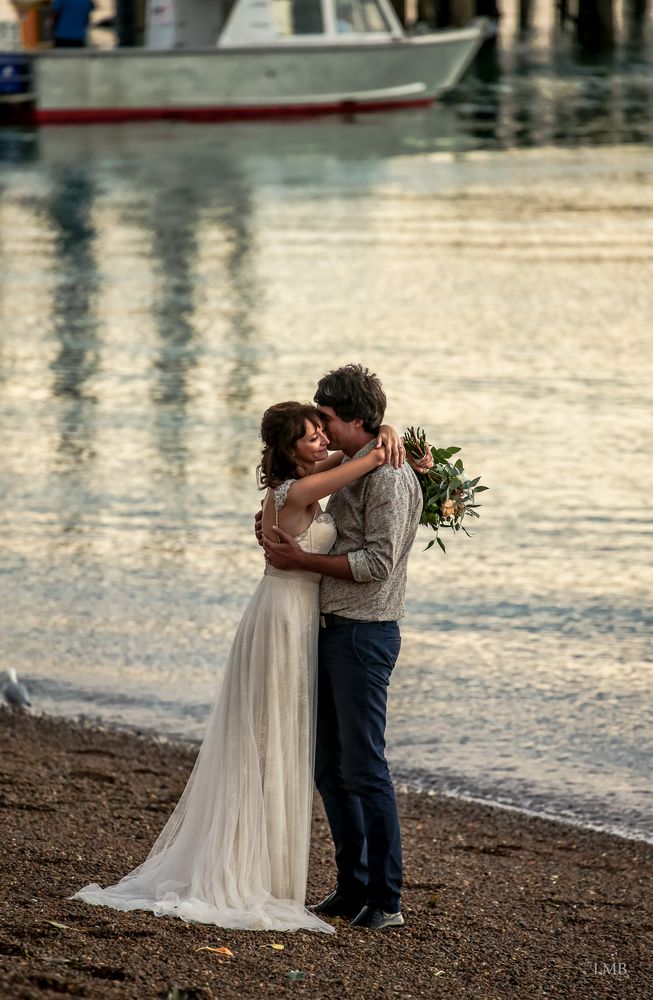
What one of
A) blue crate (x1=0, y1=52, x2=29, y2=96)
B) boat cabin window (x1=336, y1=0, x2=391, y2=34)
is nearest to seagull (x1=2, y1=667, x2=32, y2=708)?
boat cabin window (x1=336, y1=0, x2=391, y2=34)

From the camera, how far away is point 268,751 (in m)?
4.97

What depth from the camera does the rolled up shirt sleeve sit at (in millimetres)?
4824

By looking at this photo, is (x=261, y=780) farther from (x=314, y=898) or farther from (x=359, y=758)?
(x=314, y=898)

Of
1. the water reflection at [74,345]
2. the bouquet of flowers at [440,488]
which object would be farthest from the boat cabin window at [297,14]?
the bouquet of flowers at [440,488]

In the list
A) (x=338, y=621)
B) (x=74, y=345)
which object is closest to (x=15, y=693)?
(x=338, y=621)

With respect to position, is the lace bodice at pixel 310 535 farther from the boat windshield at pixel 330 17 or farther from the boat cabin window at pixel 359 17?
the boat cabin window at pixel 359 17

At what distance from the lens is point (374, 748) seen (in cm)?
489

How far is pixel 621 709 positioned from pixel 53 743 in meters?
2.49

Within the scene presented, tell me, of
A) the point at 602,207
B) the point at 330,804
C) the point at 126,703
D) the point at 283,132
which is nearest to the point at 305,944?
the point at 330,804

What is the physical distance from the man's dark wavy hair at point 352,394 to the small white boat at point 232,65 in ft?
96.7

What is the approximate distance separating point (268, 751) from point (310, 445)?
903 mm

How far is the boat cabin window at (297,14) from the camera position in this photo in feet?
108

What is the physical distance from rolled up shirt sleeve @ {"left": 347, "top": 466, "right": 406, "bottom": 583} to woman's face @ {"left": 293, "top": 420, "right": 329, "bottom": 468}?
0.17 m

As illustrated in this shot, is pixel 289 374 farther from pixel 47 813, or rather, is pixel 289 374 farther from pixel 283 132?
pixel 283 132
